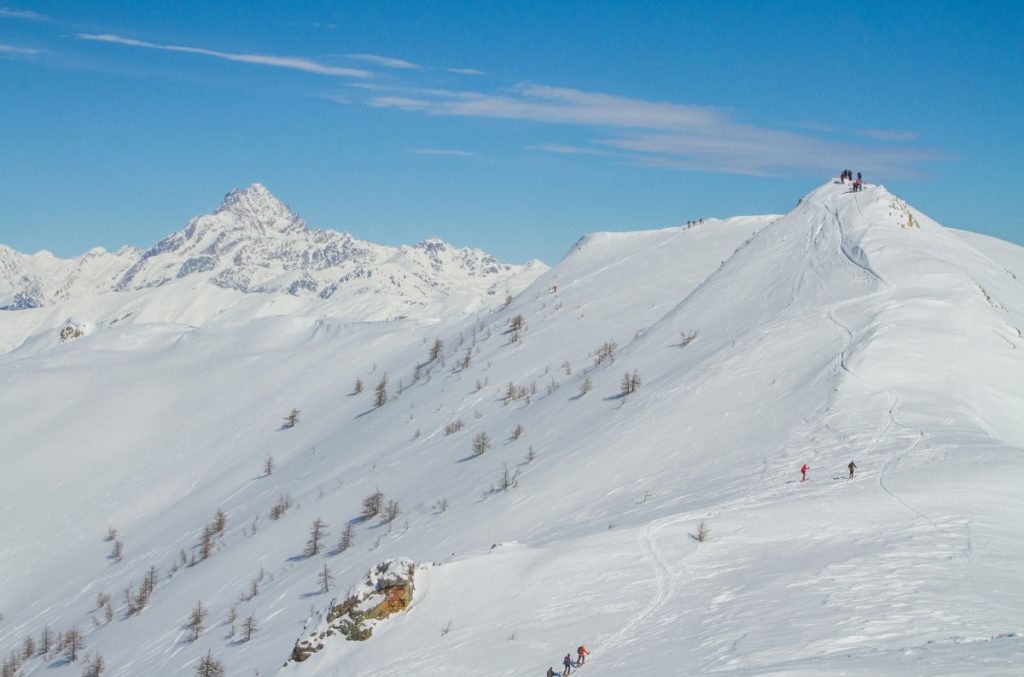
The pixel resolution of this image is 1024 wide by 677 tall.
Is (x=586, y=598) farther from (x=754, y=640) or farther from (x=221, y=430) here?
(x=221, y=430)

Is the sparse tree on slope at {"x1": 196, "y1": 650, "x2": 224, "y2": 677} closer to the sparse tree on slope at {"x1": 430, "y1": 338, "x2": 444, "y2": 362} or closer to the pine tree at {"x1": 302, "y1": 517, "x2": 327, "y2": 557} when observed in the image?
the pine tree at {"x1": 302, "y1": 517, "x2": 327, "y2": 557}

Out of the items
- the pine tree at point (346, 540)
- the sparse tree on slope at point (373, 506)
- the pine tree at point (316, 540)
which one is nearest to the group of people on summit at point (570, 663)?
the pine tree at point (346, 540)

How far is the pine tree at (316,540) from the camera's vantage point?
2345 centimetres

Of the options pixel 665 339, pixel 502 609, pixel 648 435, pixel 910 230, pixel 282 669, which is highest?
pixel 910 230

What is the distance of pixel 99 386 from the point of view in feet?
168

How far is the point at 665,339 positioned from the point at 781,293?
192 inches

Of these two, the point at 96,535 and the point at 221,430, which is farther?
the point at 221,430

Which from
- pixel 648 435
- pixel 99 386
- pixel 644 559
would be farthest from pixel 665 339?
pixel 99 386

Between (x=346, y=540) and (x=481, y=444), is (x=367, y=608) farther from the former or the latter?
(x=481, y=444)

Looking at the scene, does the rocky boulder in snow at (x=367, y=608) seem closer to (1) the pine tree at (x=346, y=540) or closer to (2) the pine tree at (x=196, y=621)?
(2) the pine tree at (x=196, y=621)

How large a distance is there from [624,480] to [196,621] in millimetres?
11702

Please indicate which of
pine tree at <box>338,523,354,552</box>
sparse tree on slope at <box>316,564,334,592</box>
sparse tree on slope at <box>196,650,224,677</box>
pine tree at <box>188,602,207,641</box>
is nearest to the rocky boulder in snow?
sparse tree on slope at <box>196,650,224,677</box>

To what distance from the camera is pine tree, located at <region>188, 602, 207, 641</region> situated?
20.6m

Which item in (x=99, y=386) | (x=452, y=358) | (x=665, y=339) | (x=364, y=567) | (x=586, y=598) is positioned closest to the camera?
(x=586, y=598)
